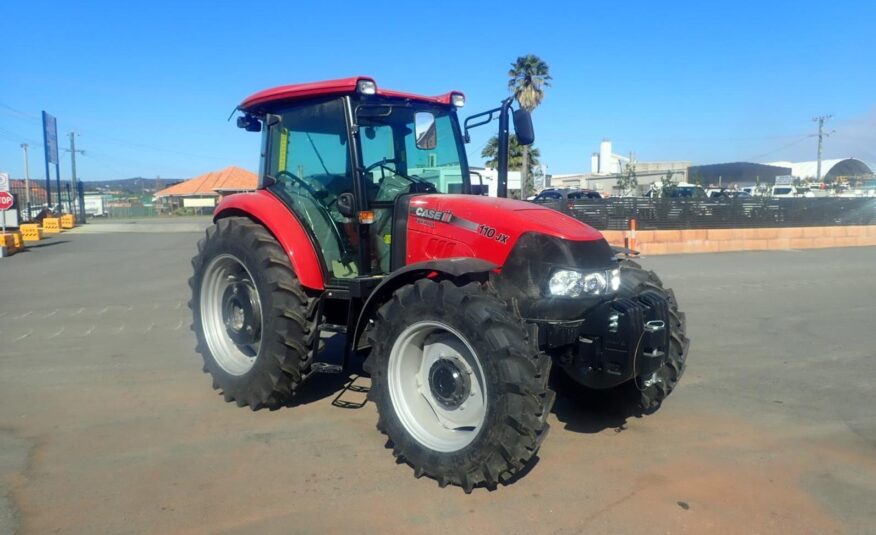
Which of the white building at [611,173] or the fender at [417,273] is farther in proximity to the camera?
the white building at [611,173]

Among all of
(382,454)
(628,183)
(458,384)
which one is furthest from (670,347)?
(628,183)

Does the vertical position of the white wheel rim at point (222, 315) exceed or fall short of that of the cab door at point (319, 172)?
it falls short

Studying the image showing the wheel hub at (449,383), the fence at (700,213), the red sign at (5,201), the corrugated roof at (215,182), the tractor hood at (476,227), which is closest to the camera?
the wheel hub at (449,383)

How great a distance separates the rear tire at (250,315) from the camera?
16.1 feet

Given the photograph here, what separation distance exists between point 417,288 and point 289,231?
5.25 feet

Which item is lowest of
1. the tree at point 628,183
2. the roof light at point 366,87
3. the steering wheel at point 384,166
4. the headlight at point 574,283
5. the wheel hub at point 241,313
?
the wheel hub at point 241,313

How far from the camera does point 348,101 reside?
492cm

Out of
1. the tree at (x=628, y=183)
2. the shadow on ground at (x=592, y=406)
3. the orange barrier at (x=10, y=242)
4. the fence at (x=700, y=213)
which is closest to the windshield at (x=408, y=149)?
the shadow on ground at (x=592, y=406)

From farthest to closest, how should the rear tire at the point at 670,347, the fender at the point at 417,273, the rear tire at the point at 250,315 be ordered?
the rear tire at the point at 250,315
the rear tire at the point at 670,347
the fender at the point at 417,273

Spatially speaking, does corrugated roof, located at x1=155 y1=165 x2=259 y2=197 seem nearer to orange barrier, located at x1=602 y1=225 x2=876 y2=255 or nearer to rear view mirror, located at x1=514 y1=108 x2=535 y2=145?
orange barrier, located at x1=602 y1=225 x2=876 y2=255

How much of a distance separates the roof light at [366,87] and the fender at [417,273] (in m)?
1.34

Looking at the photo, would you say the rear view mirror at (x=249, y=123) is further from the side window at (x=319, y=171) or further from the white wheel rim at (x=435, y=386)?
the white wheel rim at (x=435, y=386)

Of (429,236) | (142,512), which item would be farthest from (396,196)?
(142,512)

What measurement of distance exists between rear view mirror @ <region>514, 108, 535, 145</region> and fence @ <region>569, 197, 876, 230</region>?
13.5 m
